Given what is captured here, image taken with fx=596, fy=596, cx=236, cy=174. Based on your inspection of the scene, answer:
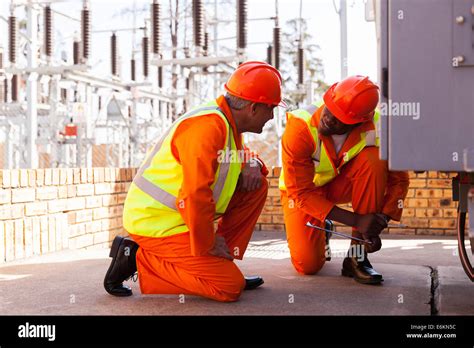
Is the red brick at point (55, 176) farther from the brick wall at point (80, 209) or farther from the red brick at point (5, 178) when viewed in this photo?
the red brick at point (5, 178)

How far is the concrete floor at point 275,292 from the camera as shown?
9.36 feet

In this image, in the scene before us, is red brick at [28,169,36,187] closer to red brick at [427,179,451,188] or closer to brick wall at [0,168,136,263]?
brick wall at [0,168,136,263]

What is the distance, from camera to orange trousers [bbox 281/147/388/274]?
3.52 m

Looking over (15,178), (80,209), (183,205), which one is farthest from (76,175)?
(183,205)

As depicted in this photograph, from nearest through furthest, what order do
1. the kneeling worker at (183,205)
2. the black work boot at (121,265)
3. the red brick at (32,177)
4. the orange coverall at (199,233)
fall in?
the orange coverall at (199,233), the kneeling worker at (183,205), the black work boot at (121,265), the red brick at (32,177)

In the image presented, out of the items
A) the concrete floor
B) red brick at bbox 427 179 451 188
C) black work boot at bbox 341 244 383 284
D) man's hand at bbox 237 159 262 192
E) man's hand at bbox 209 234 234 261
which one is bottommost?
the concrete floor

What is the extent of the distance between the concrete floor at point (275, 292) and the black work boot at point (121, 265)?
6 cm

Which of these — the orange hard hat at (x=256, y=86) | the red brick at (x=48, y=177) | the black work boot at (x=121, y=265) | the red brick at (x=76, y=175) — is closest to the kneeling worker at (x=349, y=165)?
the orange hard hat at (x=256, y=86)

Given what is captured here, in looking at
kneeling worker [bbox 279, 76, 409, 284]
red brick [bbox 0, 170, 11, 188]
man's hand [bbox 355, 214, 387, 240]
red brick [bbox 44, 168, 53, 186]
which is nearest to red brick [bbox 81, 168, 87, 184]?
red brick [bbox 44, 168, 53, 186]

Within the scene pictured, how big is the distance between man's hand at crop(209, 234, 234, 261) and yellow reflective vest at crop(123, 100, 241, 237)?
0.55 ft

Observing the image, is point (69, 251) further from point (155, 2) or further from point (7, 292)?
point (155, 2)

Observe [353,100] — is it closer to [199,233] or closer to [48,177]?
[199,233]

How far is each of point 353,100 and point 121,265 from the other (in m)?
1.56
